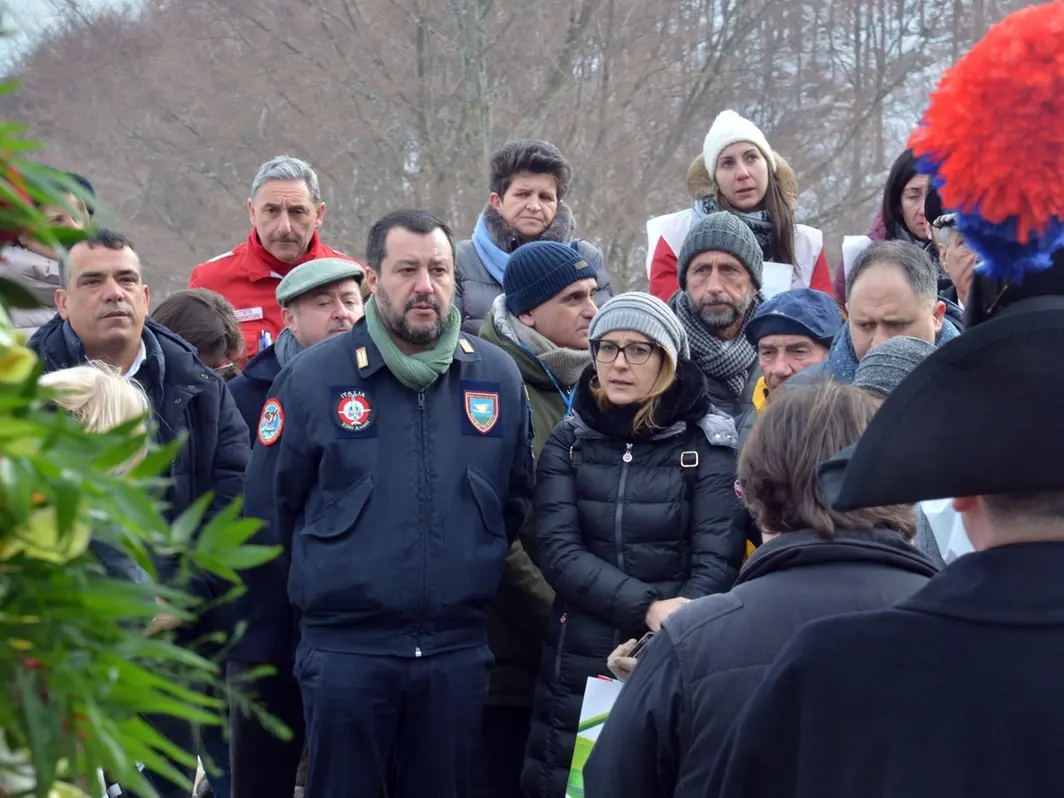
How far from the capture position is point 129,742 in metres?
1.03

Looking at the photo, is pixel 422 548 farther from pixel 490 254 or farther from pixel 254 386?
pixel 490 254

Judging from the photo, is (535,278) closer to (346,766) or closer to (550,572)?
(550,572)

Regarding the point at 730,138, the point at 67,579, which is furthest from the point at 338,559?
the point at 67,579

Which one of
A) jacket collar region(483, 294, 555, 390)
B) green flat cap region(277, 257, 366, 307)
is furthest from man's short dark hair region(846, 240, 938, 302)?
green flat cap region(277, 257, 366, 307)

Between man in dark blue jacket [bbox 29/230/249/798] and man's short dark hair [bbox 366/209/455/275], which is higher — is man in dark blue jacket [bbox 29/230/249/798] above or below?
below

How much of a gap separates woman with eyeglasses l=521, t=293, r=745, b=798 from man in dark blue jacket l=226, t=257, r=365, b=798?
97cm

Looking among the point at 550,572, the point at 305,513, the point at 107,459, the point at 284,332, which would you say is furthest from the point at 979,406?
the point at 284,332

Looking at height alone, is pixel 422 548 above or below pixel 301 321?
below

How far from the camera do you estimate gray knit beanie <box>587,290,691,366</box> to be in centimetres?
464

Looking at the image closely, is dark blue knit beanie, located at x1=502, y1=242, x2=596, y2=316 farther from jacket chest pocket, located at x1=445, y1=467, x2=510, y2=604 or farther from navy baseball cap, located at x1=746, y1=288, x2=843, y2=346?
jacket chest pocket, located at x1=445, y1=467, x2=510, y2=604

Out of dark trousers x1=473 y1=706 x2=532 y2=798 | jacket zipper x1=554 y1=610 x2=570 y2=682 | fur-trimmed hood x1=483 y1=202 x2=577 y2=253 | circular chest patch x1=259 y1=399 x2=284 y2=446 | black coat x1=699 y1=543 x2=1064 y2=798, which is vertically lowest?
dark trousers x1=473 y1=706 x2=532 y2=798

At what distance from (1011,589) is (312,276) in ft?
13.3

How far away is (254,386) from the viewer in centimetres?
552

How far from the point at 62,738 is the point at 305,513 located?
368 cm
